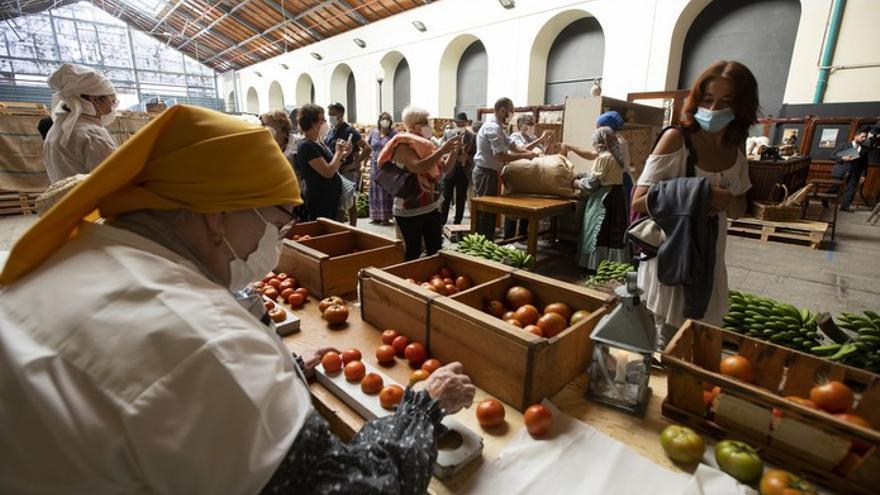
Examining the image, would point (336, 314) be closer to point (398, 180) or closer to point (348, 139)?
point (398, 180)

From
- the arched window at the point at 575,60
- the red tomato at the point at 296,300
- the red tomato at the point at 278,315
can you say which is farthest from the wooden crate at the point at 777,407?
the arched window at the point at 575,60

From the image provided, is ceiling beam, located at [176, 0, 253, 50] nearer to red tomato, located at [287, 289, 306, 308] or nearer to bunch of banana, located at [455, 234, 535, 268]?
bunch of banana, located at [455, 234, 535, 268]

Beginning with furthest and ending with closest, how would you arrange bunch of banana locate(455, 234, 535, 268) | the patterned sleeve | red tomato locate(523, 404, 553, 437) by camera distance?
bunch of banana locate(455, 234, 535, 268) < red tomato locate(523, 404, 553, 437) < the patterned sleeve

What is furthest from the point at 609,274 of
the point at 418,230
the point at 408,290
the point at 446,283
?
the point at 408,290

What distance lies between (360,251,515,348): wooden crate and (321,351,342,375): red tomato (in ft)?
1.01

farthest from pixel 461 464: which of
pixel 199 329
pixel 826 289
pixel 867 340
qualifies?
pixel 826 289

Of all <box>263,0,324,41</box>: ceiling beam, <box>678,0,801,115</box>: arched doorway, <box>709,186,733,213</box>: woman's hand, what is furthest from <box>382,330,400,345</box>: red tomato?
<box>263,0,324,41</box>: ceiling beam

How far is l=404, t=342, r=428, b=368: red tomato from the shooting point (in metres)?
1.51

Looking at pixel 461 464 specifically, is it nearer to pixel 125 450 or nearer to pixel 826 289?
pixel 125 450

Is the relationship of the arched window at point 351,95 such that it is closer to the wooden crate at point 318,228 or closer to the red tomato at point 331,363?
the wooden crate at point 318,228

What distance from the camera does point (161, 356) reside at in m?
0.62

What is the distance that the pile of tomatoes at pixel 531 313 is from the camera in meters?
1.43

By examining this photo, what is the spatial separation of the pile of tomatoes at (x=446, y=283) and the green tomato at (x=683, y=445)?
929 millimetres

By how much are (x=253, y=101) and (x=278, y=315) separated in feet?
98.3
